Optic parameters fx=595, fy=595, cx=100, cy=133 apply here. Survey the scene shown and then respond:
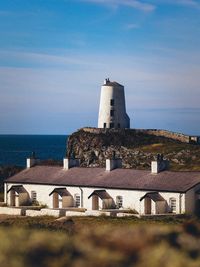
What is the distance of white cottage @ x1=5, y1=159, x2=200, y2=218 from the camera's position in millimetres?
43219

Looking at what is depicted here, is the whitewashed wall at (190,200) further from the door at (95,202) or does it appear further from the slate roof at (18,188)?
the slate roof at (18,188)

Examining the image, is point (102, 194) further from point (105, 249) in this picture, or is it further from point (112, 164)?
point (105, 249)

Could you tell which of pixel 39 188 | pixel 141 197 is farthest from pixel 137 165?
pixel 141 197

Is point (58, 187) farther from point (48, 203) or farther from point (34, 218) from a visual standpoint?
point (34, 218)

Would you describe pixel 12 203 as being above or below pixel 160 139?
below

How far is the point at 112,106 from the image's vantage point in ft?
295

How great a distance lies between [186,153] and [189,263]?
60.5m

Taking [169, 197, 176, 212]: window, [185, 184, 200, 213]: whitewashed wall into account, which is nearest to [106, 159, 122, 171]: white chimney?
[169, 197, 176, 212]: window

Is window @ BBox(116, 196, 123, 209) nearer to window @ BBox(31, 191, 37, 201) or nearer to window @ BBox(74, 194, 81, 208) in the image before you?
window @ BBox(74, 194, 81, 208)

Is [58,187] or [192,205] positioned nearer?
[192,205]

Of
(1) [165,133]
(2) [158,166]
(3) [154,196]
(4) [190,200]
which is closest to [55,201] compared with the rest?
(2) [158,166]

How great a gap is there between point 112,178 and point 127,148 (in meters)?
33.9

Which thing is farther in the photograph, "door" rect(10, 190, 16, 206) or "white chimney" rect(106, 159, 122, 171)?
"door" rect(10, 190, 16, 206)

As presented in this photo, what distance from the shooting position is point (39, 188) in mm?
50156
